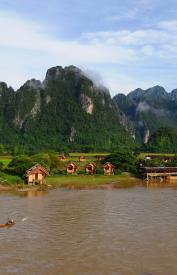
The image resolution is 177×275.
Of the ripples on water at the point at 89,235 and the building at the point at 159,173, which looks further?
the building at the point at 159,173

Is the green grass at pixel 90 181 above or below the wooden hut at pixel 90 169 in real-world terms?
below

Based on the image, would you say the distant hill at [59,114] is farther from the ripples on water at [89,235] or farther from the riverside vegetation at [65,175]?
the ripples on water at [89,235]

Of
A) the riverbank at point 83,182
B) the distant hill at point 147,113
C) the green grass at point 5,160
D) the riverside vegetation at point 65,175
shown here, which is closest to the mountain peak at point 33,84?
the distant hill at point 147,113

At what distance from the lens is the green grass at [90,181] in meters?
49.3

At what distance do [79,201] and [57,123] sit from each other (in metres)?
80.5

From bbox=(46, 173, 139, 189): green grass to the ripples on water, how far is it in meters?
8.23

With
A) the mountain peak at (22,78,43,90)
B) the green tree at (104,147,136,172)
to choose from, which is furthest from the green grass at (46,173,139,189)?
the mountain peak at (22,78,43,90)

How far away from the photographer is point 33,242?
2441cm

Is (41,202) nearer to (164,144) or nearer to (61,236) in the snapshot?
(61,236)

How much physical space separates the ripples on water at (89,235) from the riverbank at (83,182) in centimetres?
533

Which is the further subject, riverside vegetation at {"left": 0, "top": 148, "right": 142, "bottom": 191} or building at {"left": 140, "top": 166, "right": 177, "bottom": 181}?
building at {"left": 140, "top": 166, "right": 177, "bottom": 181}

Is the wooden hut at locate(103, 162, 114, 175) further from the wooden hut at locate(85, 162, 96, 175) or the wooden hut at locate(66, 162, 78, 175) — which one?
the wooden hut at locate(66, 162, 78, 175)

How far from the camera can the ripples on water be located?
20344mm

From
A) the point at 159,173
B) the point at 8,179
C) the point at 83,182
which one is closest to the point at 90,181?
the point at 83,182
